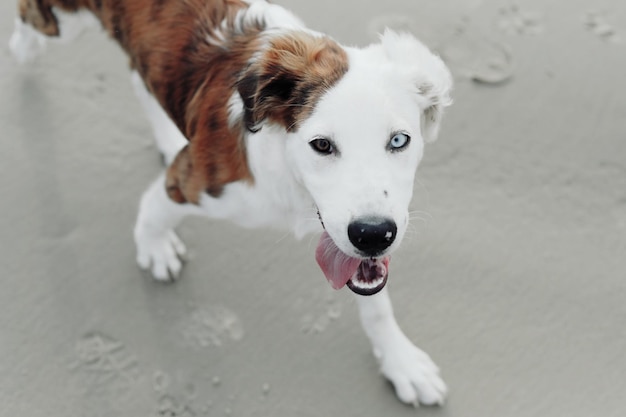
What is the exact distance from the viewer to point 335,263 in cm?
275

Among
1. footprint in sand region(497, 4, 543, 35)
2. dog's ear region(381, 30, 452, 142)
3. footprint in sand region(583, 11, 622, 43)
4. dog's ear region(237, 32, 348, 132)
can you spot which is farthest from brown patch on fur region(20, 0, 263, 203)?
footprint in sand region(583, 11, 622, 43)

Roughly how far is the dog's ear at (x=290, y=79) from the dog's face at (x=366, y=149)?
0.15 feet

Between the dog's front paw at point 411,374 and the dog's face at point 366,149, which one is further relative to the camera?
the dog's front paw at point 411,374

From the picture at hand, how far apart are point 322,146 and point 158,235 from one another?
1.40 metres

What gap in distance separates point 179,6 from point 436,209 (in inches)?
62.2

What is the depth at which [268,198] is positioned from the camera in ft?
9.38

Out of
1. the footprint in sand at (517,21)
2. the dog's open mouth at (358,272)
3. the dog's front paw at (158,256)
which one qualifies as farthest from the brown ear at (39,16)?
the footprint in sand at (517,21)

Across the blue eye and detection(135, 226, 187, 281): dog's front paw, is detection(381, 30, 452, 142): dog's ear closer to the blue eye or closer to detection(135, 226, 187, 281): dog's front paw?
the blue eye

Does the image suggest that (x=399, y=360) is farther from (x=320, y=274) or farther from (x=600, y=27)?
(x=600, y=27)

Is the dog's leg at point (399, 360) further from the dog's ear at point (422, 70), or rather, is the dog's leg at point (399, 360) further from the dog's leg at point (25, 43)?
the dog's leg at point (25, 43)

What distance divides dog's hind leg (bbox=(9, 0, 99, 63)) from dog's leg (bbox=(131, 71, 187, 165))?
362mm

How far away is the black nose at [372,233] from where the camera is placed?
2.33 m

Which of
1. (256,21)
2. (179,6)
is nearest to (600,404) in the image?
(256,21)

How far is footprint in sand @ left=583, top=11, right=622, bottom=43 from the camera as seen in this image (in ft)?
14.8
